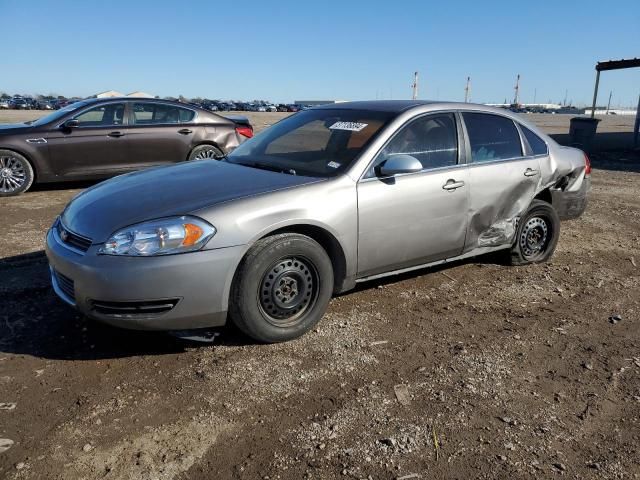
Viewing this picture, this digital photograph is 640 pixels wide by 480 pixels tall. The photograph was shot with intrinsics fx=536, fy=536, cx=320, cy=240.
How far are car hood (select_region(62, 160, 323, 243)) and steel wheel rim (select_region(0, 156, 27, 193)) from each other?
193 inches

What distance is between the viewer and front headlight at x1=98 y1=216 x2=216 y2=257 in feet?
10.1

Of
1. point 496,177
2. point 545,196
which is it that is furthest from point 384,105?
point 545,196

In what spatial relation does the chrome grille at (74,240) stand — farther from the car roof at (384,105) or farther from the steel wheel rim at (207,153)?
the steel wheel rim at (207,153)

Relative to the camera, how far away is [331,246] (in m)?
3.72

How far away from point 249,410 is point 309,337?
3.08 feet

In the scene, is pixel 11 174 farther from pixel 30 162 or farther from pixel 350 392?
pixel 350 392

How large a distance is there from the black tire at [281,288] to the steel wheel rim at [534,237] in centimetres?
241

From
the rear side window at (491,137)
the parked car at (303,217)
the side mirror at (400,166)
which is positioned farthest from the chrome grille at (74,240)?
the rear side window at (491,137)

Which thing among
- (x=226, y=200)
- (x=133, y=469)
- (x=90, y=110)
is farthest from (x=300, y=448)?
(x=90, y=110)

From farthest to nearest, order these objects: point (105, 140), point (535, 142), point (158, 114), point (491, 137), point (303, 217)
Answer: point (158, 114)
point (105, 140)
point (535, 142)
point (491, 137)
point (303, 217)

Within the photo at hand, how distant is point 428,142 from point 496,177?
76 centimetres

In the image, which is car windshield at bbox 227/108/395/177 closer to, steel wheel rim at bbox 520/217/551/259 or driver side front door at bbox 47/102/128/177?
steel wheel rim at bbox 520/217/551/259

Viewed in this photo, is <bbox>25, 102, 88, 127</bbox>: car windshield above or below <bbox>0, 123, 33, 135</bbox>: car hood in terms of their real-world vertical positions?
above

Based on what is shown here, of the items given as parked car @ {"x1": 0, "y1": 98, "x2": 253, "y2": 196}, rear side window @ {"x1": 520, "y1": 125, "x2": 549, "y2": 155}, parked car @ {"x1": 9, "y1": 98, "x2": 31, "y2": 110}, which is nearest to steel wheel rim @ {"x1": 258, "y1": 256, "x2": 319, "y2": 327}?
rear side window @ {"x1": 520, "y1": 125, "x2": 549, "y2": 155}
